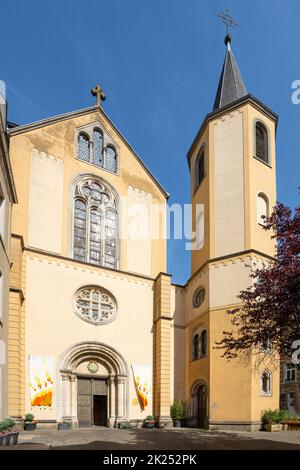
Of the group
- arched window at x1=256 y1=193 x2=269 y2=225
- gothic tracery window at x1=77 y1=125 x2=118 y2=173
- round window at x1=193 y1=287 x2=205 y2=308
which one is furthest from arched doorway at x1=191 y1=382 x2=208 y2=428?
gothic tracery window at x1=77 y1=125 x2=118 y2=173

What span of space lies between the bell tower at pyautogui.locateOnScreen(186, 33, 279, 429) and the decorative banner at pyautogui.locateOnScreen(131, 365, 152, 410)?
7.53 feet

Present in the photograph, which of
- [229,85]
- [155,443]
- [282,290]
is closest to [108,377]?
[155,443]

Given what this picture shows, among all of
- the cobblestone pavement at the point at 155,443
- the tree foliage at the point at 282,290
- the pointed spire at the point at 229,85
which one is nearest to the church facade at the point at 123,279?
the pointed spire at the point at 229,85

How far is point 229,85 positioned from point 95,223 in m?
12.8

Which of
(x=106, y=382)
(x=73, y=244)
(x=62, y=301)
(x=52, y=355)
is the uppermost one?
(x=73, y=244)

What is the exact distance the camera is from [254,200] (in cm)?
2442

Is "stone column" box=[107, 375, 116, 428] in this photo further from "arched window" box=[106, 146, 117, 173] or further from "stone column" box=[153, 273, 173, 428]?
"arched window" box=[106, 146, 117, 173]

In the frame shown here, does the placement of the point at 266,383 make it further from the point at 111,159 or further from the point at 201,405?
the point at 111,159

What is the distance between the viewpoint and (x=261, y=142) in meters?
26.6

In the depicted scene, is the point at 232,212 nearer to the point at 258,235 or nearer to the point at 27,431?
the point at 258,235

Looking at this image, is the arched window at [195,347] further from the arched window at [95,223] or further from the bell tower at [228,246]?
the arched window at [95,223]
